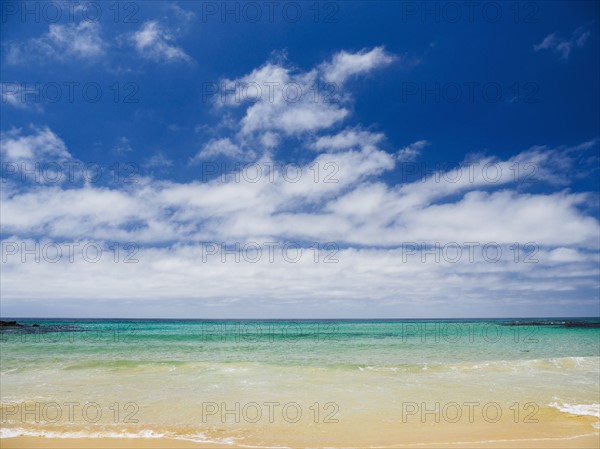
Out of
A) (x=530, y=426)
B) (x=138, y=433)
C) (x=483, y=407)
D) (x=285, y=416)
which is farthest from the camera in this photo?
(x=483, y=407)

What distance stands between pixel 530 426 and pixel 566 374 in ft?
28.8

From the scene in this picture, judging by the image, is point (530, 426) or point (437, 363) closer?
point (530, 426)

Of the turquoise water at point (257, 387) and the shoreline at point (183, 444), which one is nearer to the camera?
the shoreline at point (183, 444)

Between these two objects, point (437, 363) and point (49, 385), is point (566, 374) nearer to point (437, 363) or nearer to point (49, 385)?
point (437, 363)

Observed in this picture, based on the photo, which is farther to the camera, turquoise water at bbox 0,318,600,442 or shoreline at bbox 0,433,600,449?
turquoise water at bbox 0,318,600,442

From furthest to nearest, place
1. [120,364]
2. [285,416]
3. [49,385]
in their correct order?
[120,364] → [49,385] → [285,416]

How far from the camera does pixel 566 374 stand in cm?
1542

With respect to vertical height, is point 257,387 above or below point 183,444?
below

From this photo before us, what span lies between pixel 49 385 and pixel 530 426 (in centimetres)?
1418

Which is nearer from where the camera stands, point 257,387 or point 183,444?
point 183,444

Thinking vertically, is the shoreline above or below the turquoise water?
above

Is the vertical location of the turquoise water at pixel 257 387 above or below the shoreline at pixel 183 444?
below

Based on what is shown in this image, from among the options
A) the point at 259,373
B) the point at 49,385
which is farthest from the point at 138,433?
the point at 259,373

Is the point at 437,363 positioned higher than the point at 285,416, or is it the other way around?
the point at 285,416
